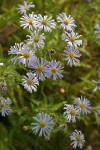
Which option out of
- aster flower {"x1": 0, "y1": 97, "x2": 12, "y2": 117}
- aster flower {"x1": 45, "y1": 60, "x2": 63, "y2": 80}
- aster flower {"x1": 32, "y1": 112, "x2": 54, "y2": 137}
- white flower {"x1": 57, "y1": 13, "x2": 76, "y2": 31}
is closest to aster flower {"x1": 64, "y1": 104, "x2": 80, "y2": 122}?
aster flower {"x1": 32, "y1": 112, "x2": 54, "y2": 137}

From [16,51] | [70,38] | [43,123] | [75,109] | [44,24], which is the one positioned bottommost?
[43,123]

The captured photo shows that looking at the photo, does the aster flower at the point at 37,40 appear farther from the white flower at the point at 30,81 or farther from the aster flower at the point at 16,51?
the white flower at the point at 30,81

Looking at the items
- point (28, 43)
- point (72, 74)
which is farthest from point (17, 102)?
point (28, 43)

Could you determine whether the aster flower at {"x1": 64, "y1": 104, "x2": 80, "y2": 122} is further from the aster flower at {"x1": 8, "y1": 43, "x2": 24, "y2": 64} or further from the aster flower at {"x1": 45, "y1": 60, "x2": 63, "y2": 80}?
the aster flower at {"x1": 8, "y1": 43, "x2": 24, "y2": 64}

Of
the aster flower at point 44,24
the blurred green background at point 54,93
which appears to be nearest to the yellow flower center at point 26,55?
the aster flower at point 44,24

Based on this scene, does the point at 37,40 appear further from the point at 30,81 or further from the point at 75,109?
the point at 75,109

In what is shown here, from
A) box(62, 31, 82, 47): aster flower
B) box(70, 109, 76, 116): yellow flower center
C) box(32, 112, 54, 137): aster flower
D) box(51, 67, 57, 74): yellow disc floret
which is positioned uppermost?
box(62, 31, 82, 47): aster flower

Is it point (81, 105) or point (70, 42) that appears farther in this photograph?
point (81, 105)

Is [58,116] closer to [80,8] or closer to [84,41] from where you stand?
[84,41]

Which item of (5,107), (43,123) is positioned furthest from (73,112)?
(5,107)
